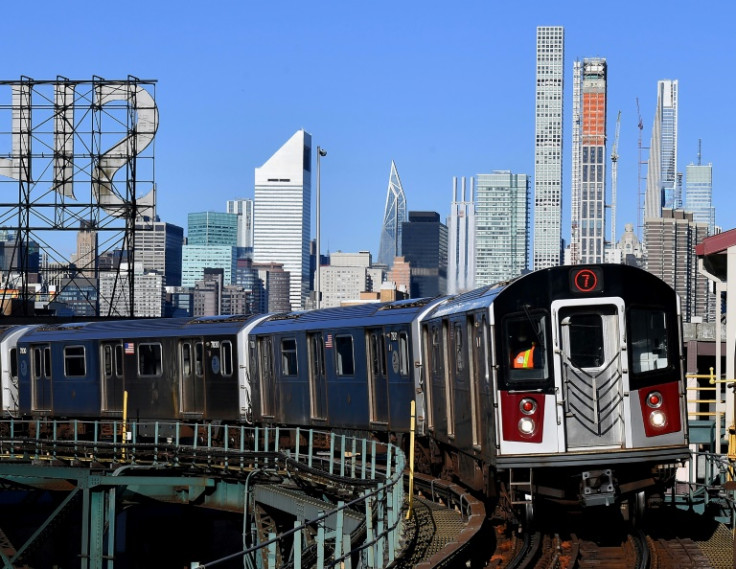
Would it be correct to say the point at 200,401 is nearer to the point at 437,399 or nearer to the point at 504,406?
the point at 437,399

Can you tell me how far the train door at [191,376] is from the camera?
30.1m

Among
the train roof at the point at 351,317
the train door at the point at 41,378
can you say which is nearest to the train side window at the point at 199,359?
the train roof at the point at 351,317

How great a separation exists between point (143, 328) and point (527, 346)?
58.2 ft

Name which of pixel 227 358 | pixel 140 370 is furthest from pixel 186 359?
pixel 140 370

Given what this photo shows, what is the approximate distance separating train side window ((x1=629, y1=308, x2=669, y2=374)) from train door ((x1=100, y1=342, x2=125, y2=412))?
736 inches

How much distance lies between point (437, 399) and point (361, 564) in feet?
23.0

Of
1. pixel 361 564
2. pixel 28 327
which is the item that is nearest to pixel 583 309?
pixel 361 564

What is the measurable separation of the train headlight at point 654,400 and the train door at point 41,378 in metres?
21.9

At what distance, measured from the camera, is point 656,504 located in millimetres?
16188

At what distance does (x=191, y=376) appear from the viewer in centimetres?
3034

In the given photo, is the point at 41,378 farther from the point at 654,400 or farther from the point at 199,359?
the point at 654,400

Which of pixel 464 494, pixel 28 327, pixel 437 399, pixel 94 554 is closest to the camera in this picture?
pixel 464 494

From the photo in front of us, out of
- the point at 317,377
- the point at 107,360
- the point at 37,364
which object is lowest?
the point at 37,364

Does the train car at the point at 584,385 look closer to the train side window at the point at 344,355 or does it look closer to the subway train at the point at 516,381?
the subway train at the point at 516,381
